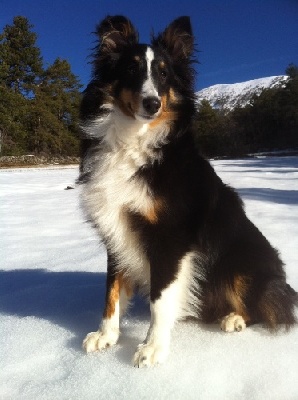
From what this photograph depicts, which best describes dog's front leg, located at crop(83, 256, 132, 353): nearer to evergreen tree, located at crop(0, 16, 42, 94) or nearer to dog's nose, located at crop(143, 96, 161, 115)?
dog's nose, located at crop(143, 96, 161, 115)

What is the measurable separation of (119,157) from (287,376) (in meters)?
1.60

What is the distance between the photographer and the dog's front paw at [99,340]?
2466mm

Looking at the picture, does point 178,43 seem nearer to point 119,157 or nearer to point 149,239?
point 119,157

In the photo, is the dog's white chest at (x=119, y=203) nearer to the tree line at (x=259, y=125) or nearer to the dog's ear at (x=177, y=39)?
the dog's ear at (x=177, y=39)

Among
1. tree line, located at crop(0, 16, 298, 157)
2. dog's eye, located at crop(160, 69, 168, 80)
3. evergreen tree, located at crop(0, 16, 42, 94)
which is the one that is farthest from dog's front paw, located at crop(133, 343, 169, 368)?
evergreen tree, located at crop(0, 16, 42, 94)

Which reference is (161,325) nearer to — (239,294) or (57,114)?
(239,294)

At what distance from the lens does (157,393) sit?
1982mm

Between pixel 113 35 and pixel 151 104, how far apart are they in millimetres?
745

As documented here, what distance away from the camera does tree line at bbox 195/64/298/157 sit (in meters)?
46.7

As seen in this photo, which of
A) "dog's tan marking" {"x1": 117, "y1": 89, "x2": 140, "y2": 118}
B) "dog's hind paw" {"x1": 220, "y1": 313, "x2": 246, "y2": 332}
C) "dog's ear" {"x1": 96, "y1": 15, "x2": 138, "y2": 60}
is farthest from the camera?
"dog's ear" {"x1": 96, "y1": 15, "x2": 138, "y2": 60}

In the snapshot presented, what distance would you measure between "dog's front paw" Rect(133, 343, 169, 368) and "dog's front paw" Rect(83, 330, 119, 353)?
0.83 feet

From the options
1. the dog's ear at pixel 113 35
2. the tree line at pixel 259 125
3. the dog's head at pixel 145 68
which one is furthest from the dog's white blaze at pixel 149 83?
the tree line at pixel 259 125

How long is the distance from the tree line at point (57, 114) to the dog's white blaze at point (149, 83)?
24657mm

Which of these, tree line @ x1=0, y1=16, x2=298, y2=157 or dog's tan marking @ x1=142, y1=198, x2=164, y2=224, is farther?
tree line @ x1=0, y1=16, x2=298, y2=157
